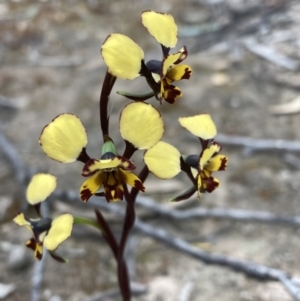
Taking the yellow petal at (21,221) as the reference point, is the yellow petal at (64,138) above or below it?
above

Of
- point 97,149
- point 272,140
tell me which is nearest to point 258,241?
point 272,140

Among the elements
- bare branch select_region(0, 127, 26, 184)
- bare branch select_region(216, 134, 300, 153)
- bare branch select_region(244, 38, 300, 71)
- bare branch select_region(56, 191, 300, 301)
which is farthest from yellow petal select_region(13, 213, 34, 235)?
bare branch select_region(244, 38, 300, 71)

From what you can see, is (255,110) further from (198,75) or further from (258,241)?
(258,241)

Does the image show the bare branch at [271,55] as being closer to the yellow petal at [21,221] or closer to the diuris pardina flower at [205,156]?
the diuris pardina flower at [205,156]

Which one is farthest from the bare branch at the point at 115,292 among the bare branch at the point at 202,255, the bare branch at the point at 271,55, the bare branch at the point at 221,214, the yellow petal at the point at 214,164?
the bare branch at the point at 271,55

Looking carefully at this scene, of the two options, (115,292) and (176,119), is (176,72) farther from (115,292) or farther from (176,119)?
(176,119)
